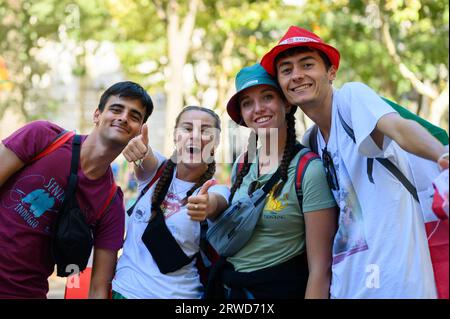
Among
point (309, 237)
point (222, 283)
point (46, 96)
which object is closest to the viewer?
point (309, 237)

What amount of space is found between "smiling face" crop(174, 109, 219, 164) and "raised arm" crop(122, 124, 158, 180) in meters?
0.16

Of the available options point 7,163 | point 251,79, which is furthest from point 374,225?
point 7,163

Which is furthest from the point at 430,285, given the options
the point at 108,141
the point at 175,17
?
the point at 175,17

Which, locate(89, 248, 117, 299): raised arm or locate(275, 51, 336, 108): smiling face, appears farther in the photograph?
locate(89, 248, 117, 299): raised arm

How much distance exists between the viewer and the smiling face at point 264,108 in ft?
11.0

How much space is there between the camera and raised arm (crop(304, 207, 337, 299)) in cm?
298

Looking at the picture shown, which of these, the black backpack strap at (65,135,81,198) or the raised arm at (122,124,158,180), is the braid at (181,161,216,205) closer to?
the raised arm at (122,124,158,180)

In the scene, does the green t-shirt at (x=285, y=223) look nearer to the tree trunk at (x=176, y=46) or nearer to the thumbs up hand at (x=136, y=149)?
the thumbs up hand at (x=136, y=149)

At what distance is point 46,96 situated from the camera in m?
18.5

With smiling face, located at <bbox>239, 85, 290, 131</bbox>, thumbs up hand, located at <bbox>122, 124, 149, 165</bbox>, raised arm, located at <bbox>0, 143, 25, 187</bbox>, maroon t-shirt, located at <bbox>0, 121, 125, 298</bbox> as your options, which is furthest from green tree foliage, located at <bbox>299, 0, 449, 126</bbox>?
raised arm, located at <bbox>0, 143, 25, 187</bbox>

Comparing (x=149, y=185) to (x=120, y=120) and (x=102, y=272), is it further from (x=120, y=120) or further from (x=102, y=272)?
(x=102, y=272)

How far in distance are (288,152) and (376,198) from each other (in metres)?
0.63
